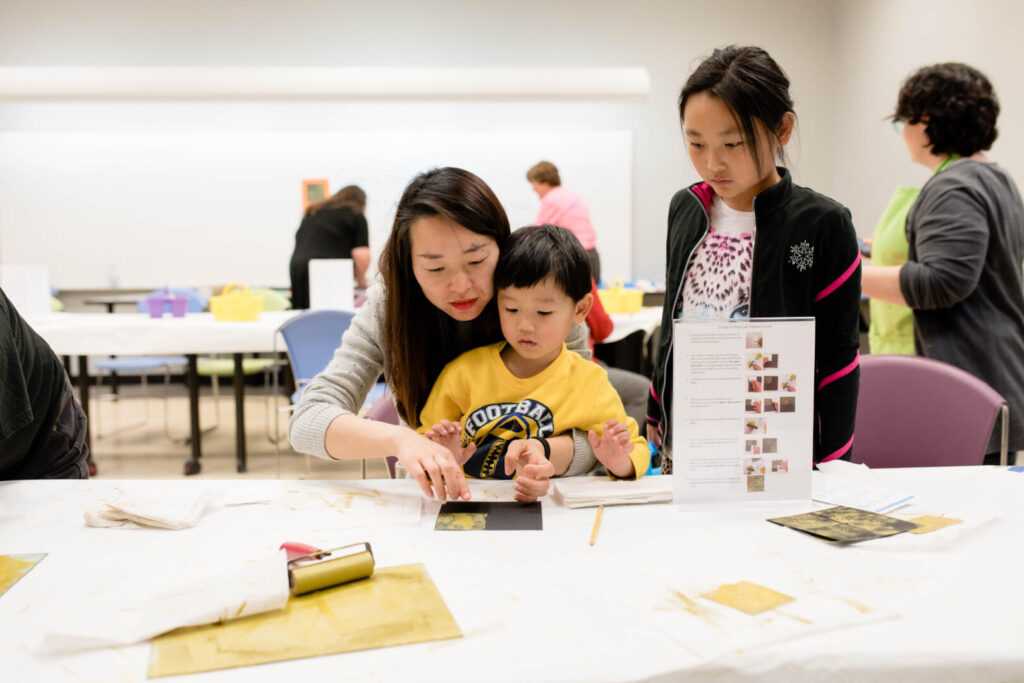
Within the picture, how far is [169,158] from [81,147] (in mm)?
733

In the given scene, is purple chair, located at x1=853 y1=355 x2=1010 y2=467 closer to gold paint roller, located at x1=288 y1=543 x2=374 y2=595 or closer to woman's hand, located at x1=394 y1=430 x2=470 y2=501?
woman's hand, located at x1=394 y1=430 x2=470 y2=501

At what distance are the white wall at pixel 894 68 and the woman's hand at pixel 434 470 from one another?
354 centimetres

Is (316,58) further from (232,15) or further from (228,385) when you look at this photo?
(228,385)

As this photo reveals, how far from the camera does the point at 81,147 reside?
6.94m

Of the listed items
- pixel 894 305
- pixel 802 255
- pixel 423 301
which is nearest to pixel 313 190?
pixel 894 305

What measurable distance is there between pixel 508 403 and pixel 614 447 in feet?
0.78

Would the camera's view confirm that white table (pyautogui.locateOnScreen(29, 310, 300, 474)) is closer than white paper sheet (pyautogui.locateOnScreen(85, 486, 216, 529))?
No

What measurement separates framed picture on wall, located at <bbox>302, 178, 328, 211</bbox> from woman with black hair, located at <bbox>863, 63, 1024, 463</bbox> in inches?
225

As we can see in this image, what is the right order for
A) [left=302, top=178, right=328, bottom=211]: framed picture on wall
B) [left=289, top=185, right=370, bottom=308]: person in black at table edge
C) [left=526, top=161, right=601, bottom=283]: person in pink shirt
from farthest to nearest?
[left=302, top=178, right=328, bottom=211]: framed picture on wall → [left=526, top=161, right=601, bottom=283]: person in pink shirt → [left=289, top=185, right=370, bottom=308]: person in black at table edge

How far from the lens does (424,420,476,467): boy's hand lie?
1.31m

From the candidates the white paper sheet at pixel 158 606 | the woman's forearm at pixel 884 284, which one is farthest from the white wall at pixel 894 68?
the white paper sheet at pixel 158 606

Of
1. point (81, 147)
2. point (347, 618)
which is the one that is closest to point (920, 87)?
point (347, 618)

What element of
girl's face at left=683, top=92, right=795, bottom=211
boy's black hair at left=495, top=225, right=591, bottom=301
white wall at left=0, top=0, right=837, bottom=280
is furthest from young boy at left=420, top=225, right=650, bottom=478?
white wall at left=0, top=0, right=837, bottom=280

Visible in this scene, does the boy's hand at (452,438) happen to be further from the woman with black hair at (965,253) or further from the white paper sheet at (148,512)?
the woman with black hair at (965,253)
